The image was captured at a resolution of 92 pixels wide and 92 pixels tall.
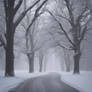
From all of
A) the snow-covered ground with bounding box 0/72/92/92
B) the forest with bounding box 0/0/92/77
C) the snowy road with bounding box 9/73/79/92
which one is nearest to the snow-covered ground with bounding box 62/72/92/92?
the snow-covered ground with bounding box 0/72/92/92

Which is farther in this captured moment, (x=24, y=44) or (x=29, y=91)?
(x=24, y=44)

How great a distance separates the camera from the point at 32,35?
45844mm

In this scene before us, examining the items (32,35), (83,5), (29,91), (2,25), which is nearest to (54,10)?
(83,5)

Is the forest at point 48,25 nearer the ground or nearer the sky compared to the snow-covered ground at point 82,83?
nearer the sky

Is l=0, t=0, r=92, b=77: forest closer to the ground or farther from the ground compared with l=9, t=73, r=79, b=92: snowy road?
farther from the ground

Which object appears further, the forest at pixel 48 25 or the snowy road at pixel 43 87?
the forest at pixel 48 25

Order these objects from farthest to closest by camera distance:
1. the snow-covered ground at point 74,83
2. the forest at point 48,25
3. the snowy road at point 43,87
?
the forest at point 48,25 < the snow-covered ground at point 74,83 < the snowy road at point 43,87

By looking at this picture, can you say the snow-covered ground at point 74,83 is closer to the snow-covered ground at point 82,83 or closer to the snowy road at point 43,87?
the snow-covered ground at point 82,83

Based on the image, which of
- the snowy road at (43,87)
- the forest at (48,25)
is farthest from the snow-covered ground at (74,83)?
the forest at (48,25)

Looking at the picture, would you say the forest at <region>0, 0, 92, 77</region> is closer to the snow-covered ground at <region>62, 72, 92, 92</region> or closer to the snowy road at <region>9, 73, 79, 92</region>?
the snowy road at <region>9, 73, 79, 92</region>

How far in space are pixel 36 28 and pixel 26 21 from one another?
396cm

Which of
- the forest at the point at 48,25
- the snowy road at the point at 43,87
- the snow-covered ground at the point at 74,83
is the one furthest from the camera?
the forest at the point at 48,25

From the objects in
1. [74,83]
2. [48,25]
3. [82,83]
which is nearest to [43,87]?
[82,83]

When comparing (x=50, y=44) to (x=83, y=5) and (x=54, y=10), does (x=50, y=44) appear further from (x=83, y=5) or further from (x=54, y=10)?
(x=83, y=5)
